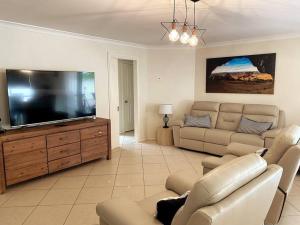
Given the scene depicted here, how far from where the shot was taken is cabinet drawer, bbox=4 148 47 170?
3.02m

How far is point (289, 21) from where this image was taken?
3.36m

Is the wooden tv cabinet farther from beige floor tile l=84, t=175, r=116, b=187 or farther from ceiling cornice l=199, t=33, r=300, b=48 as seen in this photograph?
ceiling cornice l=199, t=33, r=300, b=48

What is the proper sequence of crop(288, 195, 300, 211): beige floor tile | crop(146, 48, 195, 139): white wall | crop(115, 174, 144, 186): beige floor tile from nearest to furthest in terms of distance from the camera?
crop(288, 195, 300, 211): beige floor tile, crop(115, 174, 144, 186): beige floor tile, crop(146, 48, 195, 139): white wall

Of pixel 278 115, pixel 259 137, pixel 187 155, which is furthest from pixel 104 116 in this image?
pixel 278 115

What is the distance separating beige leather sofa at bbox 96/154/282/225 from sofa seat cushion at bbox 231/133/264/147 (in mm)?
2433

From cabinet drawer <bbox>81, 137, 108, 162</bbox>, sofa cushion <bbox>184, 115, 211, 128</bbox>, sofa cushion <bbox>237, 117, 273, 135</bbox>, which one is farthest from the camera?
sofa cushion <bbox>184, 115, 211, 128</bbox>

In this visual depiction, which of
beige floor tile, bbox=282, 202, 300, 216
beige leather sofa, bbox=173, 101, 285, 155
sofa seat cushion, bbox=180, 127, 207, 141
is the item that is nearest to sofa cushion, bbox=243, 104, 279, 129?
beige leather sofa, bbox=173, 101, 285, 155

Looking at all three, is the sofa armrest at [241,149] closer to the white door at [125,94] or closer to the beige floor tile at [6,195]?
the beige floor tile at [6,195]

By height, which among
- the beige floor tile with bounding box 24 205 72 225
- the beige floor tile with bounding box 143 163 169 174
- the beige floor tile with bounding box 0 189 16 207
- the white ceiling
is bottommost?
the beige floor tile with bounding box 24 205 72 225

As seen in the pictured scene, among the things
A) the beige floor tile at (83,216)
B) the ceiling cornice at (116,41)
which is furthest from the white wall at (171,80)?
the beige floor tile at (83,216)

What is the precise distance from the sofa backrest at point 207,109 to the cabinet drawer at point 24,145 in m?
3.35

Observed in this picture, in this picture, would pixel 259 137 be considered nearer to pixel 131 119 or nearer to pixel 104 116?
pixel 104 116

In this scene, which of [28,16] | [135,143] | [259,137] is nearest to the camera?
[28,16]

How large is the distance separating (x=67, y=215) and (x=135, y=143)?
3.08 metres
